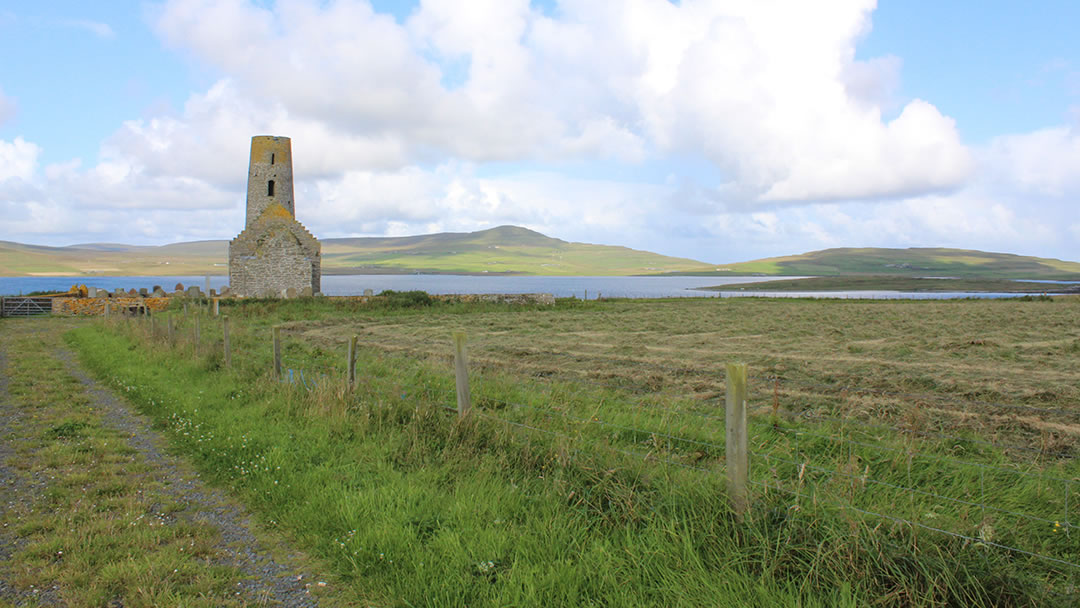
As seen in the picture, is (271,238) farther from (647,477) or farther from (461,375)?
(647,477)

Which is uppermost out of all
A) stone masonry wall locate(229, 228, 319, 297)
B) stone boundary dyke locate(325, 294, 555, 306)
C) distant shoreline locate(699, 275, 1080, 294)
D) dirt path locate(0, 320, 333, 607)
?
stone masonry wall locate(229, 228, 319, 297)

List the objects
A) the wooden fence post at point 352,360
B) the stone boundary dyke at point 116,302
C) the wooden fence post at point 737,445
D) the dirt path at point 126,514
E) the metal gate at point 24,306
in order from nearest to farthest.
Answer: the dirt path at point 126,514, the wooden fence post at point 737,445, the wooden fence post at point 352,360, the metal gate at point 24,306, the stone boundary dyke at point 116,302

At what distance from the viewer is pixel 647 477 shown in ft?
16.8

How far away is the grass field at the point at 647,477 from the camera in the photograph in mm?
3857

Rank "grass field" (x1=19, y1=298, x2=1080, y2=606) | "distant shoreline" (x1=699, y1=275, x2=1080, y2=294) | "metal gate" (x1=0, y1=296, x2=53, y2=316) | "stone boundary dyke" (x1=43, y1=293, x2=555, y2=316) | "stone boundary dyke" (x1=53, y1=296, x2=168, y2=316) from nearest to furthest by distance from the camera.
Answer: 1. "grass field" (x1=19, y1=298, x2=1080, y2=606)
2. "metal gate" (x1=0, y1=296, x2=53, y2=316)
3. "stone boundary dyke" (x1=43, y1=293, x2=555, y2=316)
4. "stone boundary dyke" (x1=53, y1=296, x2=168, y2=316)
5. "distant shoreline" (x1=699, y1=275, x2=1080, y2=294)

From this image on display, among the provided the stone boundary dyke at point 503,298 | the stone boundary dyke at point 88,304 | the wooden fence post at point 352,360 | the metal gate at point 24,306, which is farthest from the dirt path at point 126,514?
the metal gate at point 24,306

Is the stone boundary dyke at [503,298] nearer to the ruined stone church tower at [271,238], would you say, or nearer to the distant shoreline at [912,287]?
the ruined stone church tower at [271,238]

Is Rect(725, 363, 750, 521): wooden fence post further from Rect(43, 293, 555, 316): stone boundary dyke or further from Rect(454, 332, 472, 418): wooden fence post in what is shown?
Rect(43, 293, 555, 316): stone boundary dyke

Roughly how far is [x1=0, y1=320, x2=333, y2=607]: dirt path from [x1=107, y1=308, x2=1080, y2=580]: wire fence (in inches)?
96.2

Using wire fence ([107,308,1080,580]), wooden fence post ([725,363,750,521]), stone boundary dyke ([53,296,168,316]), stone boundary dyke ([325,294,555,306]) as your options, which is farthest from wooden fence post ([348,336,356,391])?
stone boundary dyke ([53,296,168,316])

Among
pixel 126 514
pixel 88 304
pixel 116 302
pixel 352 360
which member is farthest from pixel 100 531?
pixel 88 304

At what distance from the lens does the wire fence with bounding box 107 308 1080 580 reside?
14.7ft

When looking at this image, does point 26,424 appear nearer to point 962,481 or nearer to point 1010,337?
point 962,481

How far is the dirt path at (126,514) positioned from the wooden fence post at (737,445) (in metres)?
2.96
